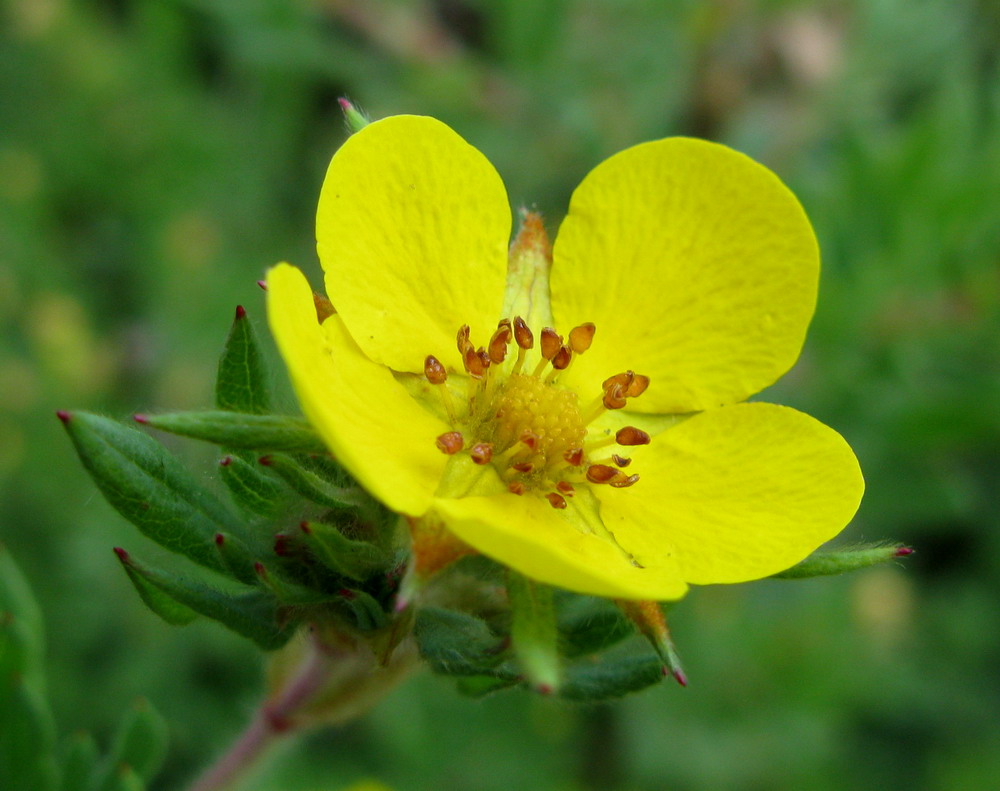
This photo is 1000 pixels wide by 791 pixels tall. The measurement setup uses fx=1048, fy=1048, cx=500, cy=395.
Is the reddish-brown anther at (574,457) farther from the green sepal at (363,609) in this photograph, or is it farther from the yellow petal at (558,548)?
the green sepal at (363,609)

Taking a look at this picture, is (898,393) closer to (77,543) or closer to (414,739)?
(414,739)

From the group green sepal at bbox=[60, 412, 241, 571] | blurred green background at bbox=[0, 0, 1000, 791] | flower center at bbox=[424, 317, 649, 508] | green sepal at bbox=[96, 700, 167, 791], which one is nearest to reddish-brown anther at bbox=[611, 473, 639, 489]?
flower center at bbox=[424, 317, 649, 508]

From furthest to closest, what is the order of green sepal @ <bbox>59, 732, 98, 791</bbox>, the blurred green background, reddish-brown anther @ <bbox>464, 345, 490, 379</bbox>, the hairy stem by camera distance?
1. the blurred green background
2. green sepal @ <bbox>59, 732, 98, 791</bbox>
3. the hairy stem
4. reddish-brown anther @ <bbox>464, 345, 490, 379</bbox>

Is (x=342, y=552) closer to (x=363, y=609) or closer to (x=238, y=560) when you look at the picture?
(x=363, y=609)

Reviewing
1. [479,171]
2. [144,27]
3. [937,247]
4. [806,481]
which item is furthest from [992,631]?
[144,27]

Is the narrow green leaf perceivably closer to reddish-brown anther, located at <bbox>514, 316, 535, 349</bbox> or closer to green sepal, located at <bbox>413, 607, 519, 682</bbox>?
green sepal, located at <bbox>413, 607, 519, 682</bbox>

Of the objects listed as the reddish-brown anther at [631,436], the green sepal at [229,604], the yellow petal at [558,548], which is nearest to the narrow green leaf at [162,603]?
the green sepal at [229,604]
